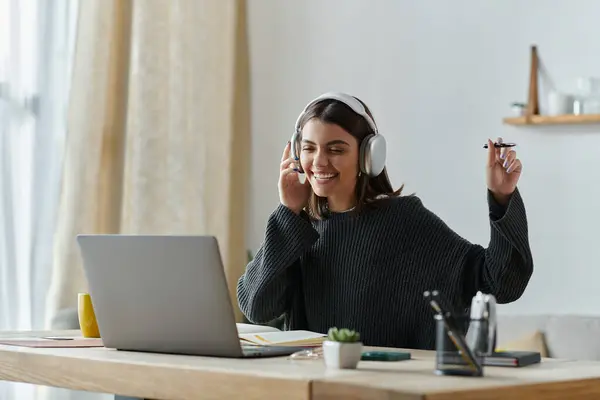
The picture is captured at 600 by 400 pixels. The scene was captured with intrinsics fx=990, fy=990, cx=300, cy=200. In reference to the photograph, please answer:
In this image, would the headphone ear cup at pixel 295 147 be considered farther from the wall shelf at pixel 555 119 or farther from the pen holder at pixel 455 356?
the wall shelf at pixel 555 119

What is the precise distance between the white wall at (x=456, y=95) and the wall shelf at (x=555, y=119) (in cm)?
4

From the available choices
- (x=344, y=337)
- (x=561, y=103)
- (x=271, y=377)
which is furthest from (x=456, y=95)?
(x=271, y=377)

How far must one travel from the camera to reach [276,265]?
187 cm

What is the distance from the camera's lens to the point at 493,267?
1815 mm

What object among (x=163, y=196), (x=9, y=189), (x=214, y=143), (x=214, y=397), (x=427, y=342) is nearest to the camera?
(x=214, y=397)

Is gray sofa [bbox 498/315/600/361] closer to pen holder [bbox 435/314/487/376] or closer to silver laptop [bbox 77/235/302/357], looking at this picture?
silver laptop [bbox 77/235/302/357]

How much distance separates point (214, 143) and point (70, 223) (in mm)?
791

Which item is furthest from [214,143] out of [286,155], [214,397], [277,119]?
[214,397]

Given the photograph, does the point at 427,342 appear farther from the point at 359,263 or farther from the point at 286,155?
the point at 286,155

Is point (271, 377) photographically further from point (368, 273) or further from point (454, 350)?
point (368, 273)

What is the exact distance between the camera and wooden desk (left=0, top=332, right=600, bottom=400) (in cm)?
114

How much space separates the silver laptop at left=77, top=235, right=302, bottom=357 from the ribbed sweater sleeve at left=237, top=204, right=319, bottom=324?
27cm

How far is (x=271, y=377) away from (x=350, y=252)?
2.51 feet

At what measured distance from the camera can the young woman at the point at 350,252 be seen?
6.24ft
